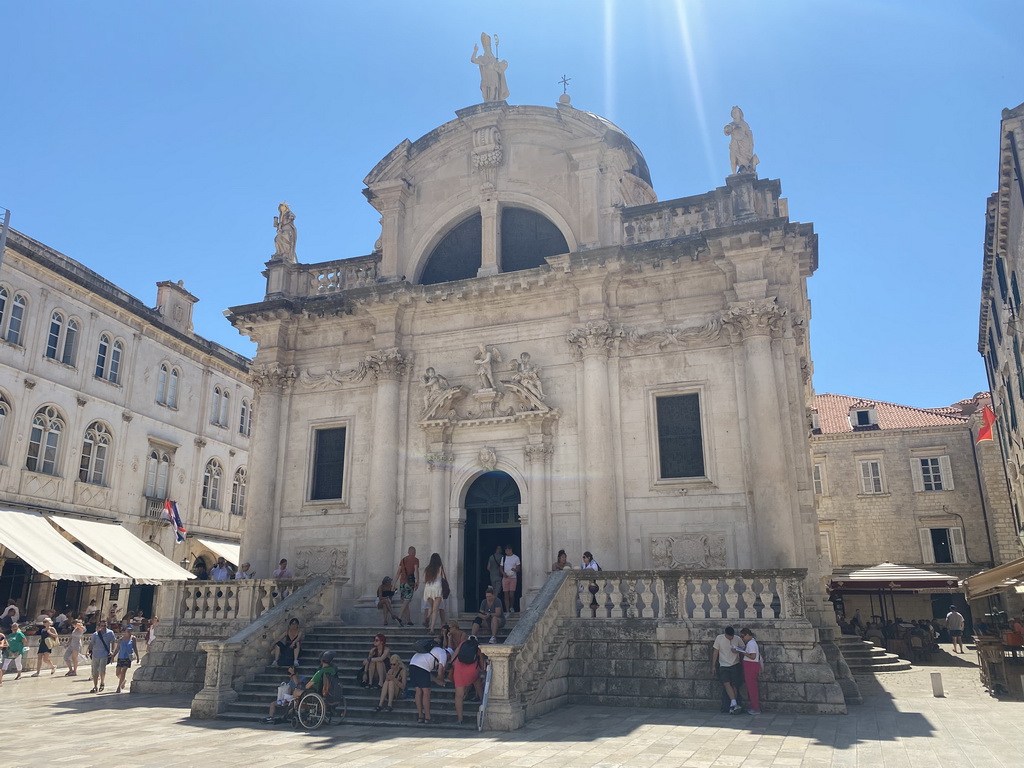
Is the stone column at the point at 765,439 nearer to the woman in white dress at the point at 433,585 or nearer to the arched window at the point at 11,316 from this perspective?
the woman in white dress at the point at 433,585

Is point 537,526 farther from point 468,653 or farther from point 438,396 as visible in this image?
point 468,653

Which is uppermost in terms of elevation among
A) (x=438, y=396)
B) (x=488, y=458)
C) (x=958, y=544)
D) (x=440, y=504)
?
(x=438, y=396)

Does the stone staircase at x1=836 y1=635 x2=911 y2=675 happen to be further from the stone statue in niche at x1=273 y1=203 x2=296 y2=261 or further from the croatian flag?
the croatian flag

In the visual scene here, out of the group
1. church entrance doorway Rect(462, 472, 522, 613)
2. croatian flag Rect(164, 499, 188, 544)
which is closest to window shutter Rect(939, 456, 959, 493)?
church entrance doorway Rect(462, 472, 522, 613)

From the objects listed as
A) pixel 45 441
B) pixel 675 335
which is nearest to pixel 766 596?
pixel 675 335

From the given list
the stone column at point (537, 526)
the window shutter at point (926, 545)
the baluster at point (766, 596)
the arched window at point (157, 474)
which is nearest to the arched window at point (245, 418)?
the arched window at point (157, 474)

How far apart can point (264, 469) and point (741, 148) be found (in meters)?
14.6

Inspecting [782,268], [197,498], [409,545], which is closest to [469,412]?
[409,545]

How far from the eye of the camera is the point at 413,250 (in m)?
21.9

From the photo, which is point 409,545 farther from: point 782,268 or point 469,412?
point 782,268

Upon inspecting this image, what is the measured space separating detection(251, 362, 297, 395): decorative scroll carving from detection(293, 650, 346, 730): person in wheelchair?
36.4 feet

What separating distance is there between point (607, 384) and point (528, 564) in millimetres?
4498

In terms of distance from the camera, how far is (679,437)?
58.7 feet

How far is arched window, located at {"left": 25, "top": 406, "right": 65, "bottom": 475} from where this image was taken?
27.7 metres
